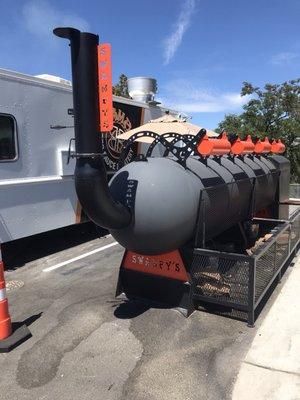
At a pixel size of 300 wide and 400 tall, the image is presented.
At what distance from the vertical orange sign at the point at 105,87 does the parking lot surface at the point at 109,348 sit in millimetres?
2254

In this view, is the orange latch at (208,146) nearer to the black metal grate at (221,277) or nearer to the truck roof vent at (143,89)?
the black metal grate at (221,277)

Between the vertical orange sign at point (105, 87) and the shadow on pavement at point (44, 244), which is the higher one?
the vertical orange sign at point (105, 87)

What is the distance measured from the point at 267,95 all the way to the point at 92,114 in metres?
16.1

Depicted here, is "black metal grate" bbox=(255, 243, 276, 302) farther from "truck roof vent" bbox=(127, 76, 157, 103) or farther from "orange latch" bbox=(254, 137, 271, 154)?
"truck roof vent" bbox=(127, 76, 157, 103)

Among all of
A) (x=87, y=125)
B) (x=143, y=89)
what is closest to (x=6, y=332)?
(x=87, y=125)

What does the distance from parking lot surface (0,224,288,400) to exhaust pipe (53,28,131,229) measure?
1.39 m

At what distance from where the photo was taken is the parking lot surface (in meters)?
3.43

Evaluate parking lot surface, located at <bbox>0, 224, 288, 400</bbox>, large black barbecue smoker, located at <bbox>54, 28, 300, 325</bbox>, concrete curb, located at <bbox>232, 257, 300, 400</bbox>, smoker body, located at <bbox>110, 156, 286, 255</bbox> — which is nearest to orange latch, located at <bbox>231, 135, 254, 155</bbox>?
large black barbecue smoker, located at <bbox>54, 28, 300, 325</bbox>

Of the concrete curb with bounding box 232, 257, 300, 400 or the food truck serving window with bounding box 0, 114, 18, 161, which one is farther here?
the food truck serving window with bounding box 0, 114, 18, 161

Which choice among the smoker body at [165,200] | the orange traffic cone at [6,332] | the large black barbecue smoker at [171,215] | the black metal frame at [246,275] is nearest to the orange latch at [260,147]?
the large black barbecue smoker at [171,215]

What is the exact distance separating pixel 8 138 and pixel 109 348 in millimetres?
4232

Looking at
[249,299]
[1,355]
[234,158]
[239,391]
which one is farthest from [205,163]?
[1,355]

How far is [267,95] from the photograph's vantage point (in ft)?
59.8

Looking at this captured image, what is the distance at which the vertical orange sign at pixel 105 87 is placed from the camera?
12.5 feet
